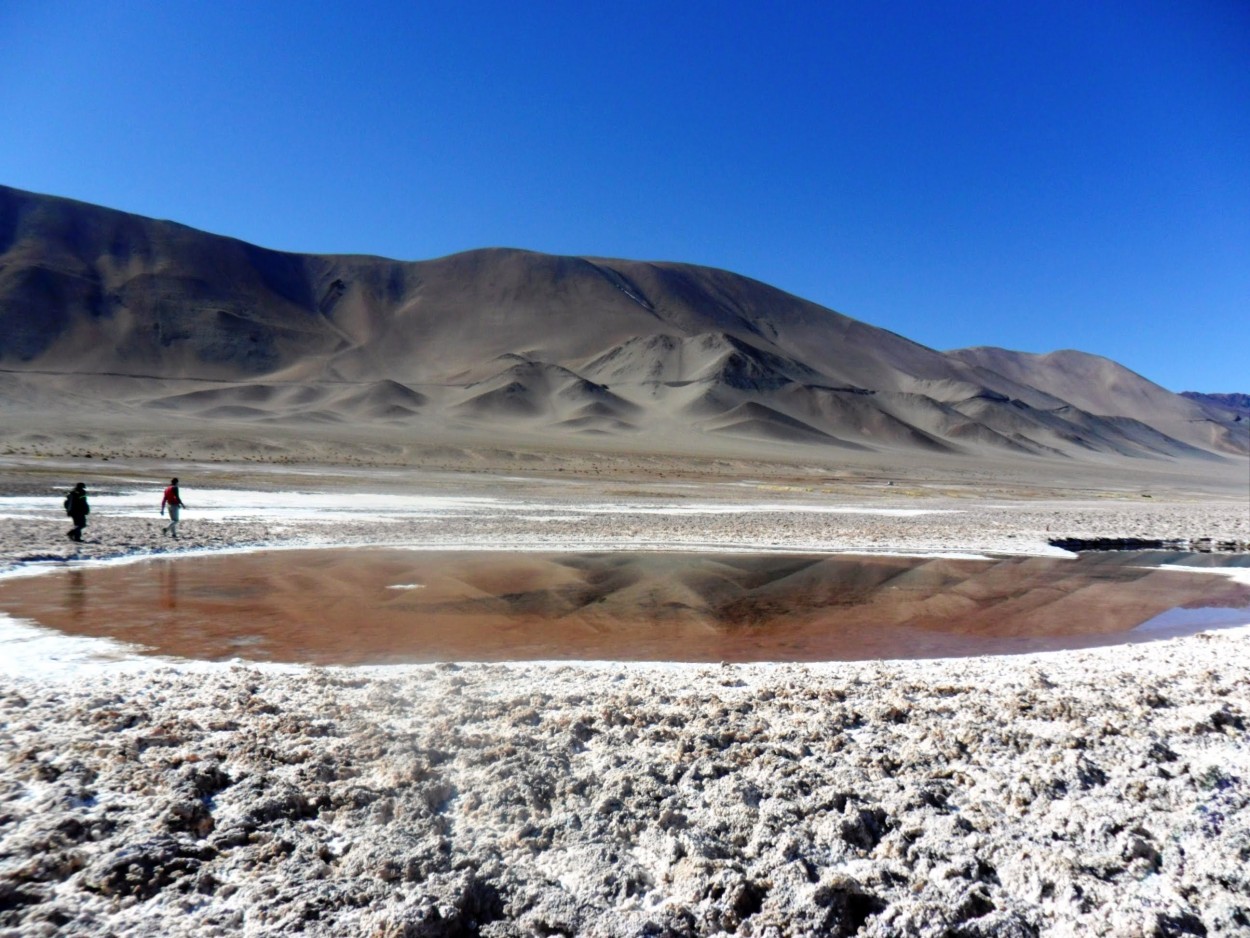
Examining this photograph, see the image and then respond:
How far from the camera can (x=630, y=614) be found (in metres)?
11.2

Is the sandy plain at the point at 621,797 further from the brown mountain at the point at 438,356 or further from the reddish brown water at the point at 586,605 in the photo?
the brown mountain at the point at 438,356

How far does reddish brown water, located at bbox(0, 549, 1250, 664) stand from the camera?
8977mm

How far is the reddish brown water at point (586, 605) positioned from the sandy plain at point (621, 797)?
4.18 feet

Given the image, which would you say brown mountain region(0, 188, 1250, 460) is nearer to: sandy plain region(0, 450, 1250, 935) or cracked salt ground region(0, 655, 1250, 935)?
sandy plain region(0, 450, 1250, 935)

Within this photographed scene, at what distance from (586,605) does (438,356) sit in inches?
5835

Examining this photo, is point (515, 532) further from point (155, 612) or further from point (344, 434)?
point (344, 434)

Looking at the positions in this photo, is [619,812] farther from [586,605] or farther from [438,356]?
[438,356]

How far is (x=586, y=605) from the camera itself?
1170 cm

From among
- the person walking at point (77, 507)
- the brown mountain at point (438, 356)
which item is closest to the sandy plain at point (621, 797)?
the person walking at point (77, 507)

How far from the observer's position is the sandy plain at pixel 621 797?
3.79 meters

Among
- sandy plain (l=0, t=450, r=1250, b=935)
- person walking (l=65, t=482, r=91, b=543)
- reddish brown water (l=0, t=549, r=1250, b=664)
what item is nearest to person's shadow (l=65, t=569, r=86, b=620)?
reddish brown water (l=0, t=549, r=1250, b=664)

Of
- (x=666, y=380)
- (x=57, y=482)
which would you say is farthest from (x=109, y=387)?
(x=57, y=482)

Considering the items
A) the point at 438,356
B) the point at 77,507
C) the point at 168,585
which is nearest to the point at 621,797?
the point at 168,585

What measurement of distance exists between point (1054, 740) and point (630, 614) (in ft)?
20.5
